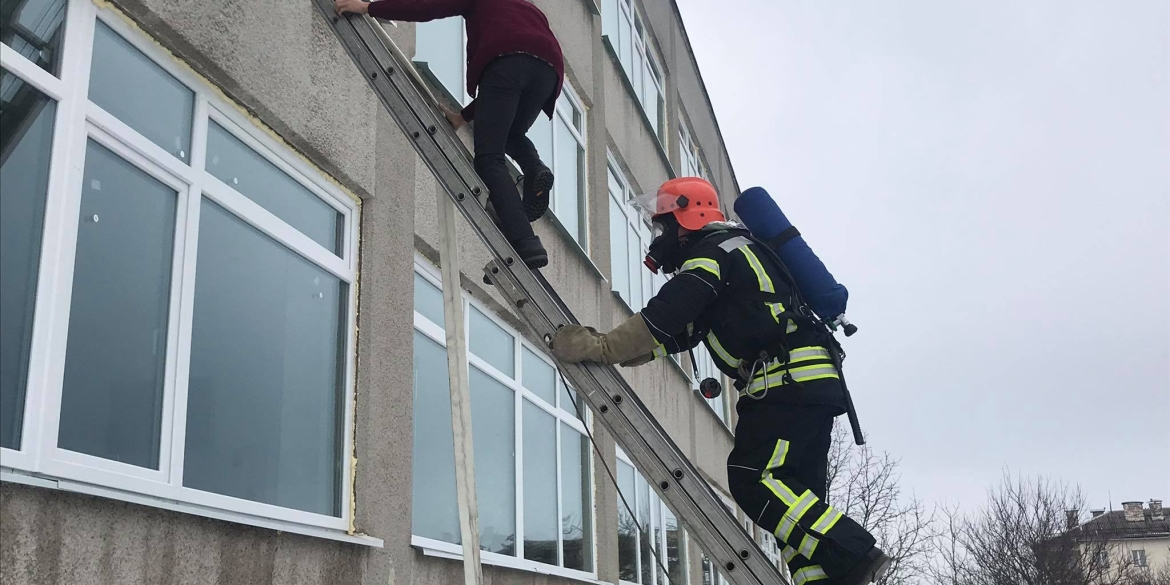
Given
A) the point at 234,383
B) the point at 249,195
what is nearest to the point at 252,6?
the point at 249,195

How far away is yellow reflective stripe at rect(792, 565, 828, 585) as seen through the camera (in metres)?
4.10

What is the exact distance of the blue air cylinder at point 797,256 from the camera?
446cm

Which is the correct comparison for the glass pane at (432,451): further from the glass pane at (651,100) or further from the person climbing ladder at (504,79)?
the glass pane at (651,100)

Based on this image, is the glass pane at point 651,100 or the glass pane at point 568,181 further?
the glass pane at point 651,100

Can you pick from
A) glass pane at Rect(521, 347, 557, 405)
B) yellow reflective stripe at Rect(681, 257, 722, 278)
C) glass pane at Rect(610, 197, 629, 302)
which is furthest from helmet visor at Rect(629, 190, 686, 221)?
glass pane at Rect(610, 197, 629, 302)

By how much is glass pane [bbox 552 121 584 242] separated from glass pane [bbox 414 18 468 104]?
7.33 ft

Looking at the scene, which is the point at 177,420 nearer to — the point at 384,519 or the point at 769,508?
the point at 384,519

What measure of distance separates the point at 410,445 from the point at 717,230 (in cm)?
238

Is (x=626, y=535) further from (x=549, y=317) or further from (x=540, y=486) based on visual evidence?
(x=549, y=317)

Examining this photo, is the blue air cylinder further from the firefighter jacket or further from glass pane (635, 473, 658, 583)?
glass pane (635, 473, 658, 583)

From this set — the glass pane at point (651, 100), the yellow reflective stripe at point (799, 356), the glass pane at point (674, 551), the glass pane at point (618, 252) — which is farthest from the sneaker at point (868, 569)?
the glass pane at point (651, 100)

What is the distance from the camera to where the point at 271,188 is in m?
5.20

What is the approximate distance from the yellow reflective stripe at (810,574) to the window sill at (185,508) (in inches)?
86.3

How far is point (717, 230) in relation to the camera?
15.2ft
